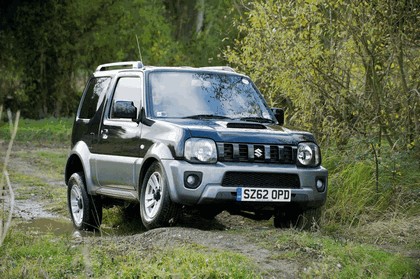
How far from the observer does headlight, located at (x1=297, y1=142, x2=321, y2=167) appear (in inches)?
374

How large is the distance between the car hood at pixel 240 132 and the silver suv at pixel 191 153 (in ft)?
0.04

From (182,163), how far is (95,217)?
2515mm

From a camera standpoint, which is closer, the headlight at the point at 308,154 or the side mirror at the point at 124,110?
the headlight at the point at 308,154

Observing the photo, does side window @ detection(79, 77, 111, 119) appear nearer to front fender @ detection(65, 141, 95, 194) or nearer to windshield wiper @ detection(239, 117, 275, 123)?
front fender @ detection(65, 141, 95, 194)

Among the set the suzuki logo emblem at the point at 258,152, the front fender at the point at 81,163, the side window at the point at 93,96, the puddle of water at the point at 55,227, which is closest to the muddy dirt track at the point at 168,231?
the puddle of water at the point at 55,227

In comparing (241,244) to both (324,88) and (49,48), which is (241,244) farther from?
(49,48)

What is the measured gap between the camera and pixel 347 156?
39.2 ft

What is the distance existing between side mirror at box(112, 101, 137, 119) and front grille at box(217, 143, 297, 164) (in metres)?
1.26

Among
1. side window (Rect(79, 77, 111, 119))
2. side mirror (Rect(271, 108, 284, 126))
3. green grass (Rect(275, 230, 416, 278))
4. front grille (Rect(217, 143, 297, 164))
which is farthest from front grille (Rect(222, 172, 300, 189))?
side window (Rect(79, 77, 111, 119))

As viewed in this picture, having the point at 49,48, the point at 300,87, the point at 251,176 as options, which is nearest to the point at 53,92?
the point at 49,48

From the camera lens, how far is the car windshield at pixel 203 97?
32.5ft

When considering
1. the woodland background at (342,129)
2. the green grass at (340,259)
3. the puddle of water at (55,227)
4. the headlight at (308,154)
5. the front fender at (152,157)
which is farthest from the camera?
the puddle of water at (55,227)

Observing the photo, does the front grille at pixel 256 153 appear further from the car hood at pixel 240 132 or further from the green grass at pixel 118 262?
the green grass at pixel 118 262

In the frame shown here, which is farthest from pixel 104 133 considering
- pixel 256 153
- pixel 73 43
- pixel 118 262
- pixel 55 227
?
pixel 73 43
